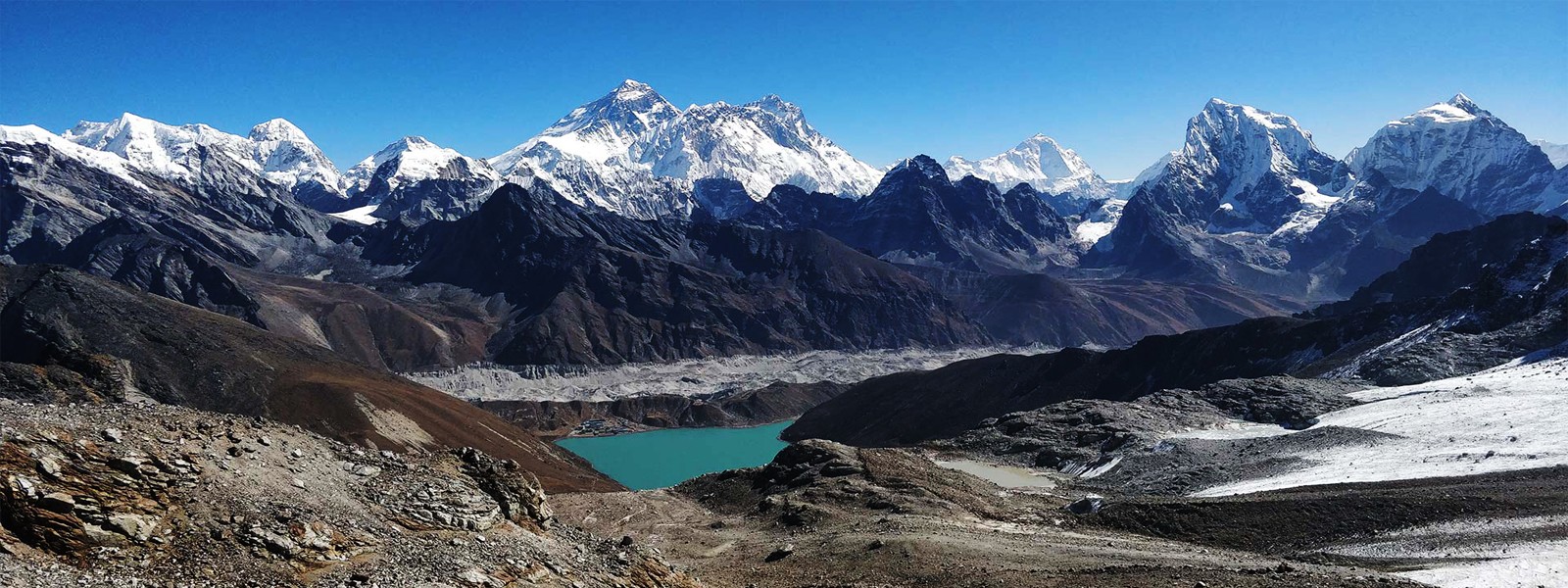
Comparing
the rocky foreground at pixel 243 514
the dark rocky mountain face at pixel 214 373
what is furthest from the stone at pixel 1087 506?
the dark rocky mountain face at pixel 214 373

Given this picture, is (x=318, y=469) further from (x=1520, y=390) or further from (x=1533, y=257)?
(x=1533, y=257)

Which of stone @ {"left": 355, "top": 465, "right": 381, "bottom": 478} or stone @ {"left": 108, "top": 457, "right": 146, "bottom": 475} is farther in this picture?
stone @ {"left": 355, "top": 465, "right": 381, "bottom": 478}

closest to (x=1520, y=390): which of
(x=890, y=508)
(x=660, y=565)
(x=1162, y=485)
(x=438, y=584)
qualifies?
(x=1162, y=485)

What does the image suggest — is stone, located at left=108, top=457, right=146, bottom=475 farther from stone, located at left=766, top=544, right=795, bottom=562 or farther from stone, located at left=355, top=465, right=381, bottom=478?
stone, located at left=766, top=544, right=795, bottom=562

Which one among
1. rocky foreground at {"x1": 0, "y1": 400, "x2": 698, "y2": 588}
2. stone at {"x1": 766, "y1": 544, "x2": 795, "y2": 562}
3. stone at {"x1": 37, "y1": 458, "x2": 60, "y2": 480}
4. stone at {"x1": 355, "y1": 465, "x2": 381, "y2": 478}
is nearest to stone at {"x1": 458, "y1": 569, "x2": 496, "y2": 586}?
rocky foreground at {"x1": 0, "y1": 400, "x2": 698, "y2": 588}

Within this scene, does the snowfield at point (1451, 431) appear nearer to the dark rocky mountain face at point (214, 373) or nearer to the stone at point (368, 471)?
the stone at point (368, 471)
